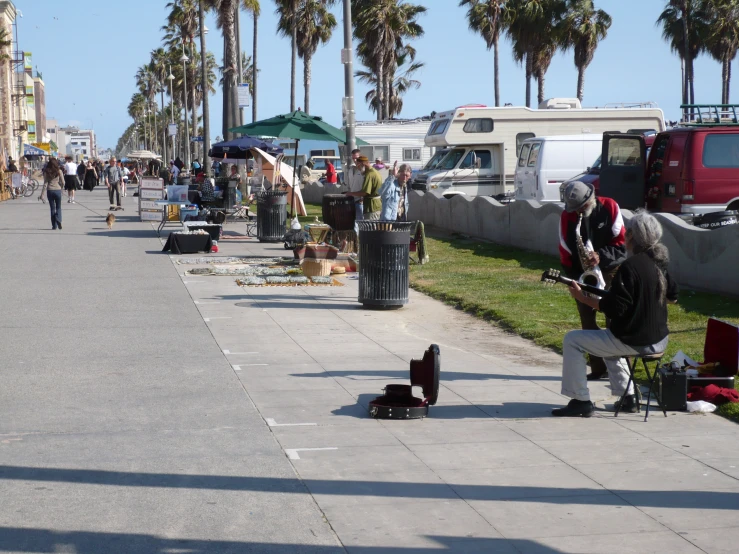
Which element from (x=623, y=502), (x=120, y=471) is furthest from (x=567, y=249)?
(x=120, y=471)

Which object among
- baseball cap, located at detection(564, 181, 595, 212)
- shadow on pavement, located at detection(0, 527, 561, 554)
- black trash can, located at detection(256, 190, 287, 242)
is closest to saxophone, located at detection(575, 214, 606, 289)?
baseball cap, located at detection(564, 181, 595, 212)

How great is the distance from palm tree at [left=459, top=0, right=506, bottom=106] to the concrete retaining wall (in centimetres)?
3252

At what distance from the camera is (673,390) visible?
6984 millimetres

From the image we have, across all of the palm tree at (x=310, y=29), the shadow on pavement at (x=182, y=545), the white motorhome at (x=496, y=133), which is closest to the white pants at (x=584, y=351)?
the shadow on pavement at (x=182, y=545)

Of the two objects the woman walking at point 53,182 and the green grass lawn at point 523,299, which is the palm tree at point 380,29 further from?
the green grass lawn at point 523,299

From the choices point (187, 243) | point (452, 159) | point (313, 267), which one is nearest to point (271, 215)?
point (187, 243)

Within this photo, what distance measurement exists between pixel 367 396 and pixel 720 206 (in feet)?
34.1

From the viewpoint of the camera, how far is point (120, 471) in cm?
559

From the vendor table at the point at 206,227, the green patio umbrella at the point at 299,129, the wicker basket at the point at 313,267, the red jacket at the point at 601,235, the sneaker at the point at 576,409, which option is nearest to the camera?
the sneaker at the point at 576,409

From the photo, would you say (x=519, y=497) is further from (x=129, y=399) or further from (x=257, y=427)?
(x=129, y=399)

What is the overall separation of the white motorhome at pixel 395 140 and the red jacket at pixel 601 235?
31.4 metres

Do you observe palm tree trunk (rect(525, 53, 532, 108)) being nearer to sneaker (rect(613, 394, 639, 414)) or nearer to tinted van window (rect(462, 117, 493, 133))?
tinted van window (rect(462, 117, 493, 133))

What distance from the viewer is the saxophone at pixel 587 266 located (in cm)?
768

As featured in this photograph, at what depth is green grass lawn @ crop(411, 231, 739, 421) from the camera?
999 cm
